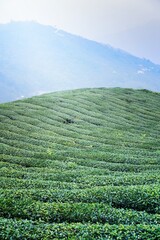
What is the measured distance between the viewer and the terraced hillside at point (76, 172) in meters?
21.2

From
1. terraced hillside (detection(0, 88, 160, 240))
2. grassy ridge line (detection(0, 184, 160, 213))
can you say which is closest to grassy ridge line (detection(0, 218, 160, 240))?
terraced hillside (detection(0, 88, 160, 240))

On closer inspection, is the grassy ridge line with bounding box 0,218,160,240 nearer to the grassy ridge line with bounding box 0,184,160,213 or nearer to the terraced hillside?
the terraced hillside

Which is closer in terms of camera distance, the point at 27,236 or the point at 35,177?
the point at 27,236

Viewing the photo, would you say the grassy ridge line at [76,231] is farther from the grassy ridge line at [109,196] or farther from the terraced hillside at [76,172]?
the grassy ridge line at [109,196]

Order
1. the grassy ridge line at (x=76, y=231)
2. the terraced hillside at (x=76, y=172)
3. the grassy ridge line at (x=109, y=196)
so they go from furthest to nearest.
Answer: the grassy ridge line at (x=109, y=196) < the terraced hillside at (x=76, y=172) < the grassy ridge line at (x=76, y=231)

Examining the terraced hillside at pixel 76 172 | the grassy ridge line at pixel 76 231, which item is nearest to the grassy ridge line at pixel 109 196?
the terraced hillside at pixel 76 172

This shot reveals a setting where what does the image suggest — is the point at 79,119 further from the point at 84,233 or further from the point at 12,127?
the point at 84,233

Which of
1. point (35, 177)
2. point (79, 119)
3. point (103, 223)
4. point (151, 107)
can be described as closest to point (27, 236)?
point (103, 223)

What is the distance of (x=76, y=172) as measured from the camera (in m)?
35.2

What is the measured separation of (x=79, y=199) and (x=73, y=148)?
2268 centimetres

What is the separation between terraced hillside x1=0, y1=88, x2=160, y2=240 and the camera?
2119cm

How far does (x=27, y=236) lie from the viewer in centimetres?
1994

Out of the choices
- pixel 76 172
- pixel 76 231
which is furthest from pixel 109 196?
pixel 76 172

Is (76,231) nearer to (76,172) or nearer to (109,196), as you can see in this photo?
→ (109,196)
